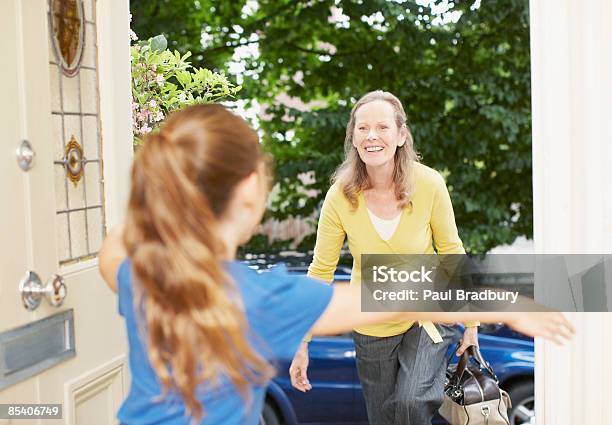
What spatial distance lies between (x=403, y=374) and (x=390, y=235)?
0.48m

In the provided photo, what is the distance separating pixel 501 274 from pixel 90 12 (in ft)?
14.8

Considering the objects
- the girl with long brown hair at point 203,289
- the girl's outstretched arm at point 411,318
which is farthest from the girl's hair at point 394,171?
the girl with long brown hair at point 203,289

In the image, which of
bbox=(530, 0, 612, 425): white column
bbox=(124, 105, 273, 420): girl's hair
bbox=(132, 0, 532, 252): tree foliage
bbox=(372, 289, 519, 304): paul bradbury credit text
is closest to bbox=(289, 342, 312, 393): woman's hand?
bbox=(372, 289, 519, 304): paul bradbury credit text

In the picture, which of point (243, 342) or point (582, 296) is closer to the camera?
point (243, 342)

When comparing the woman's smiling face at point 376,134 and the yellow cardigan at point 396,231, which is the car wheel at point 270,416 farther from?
the woman's smiling face at point 376,134

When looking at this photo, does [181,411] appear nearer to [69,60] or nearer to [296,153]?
[69,60]

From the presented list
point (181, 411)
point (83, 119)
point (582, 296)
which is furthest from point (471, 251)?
point (181, 411)

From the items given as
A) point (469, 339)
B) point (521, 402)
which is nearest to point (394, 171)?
point (469, 339)

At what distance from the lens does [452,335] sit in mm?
2898

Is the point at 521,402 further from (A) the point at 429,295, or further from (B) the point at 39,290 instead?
(B) the point at 39,290

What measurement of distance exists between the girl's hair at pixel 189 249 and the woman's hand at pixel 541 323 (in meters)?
0.52

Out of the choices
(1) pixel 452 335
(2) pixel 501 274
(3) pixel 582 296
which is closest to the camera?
(3) pixel 582 296

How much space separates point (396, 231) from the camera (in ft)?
9.30

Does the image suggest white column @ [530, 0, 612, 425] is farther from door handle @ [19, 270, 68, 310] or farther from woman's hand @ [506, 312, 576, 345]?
door handle @ [19, 270, 68, 310]
